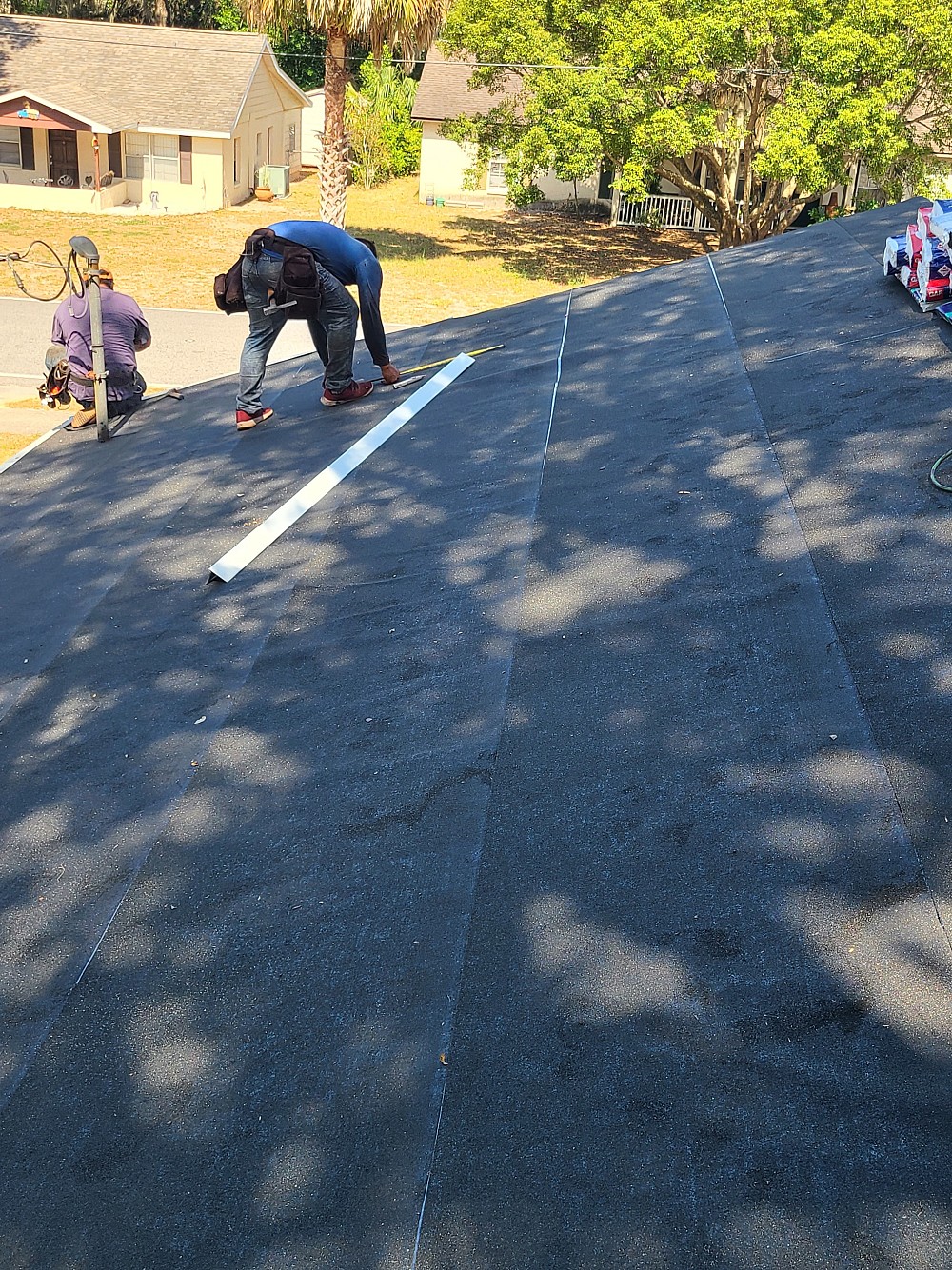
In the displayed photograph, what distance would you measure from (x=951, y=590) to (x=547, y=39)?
74.4 ft

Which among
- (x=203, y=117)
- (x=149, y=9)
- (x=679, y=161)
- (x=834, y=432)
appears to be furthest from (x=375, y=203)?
(x=834, y=432)

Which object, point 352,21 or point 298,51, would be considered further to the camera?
point 298,51

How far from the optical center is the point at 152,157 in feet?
102

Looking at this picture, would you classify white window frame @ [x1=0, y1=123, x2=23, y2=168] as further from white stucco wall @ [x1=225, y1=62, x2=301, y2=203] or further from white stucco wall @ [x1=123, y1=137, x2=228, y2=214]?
white stucco wall @ [x1=225, y1=62, x2=301, y2=203]

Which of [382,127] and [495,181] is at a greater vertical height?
[382,127]

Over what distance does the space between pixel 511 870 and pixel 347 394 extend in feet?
15.2

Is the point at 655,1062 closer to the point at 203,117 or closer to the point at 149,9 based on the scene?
the point at 203,117

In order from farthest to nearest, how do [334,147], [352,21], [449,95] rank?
[449,95] → [334,147] → [352,21]

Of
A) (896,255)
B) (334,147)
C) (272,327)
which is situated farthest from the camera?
(334,147)

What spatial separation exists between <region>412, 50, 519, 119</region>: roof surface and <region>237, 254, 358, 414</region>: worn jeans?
2830cm

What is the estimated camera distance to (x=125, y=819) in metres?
3.10

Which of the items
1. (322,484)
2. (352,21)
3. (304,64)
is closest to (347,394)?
(322,484)

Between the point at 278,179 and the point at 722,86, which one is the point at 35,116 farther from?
the point at 722,86

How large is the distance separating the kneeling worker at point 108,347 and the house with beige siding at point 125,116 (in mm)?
24260
